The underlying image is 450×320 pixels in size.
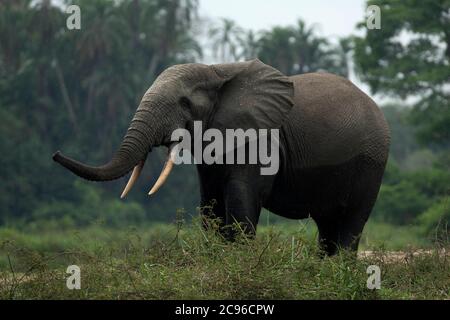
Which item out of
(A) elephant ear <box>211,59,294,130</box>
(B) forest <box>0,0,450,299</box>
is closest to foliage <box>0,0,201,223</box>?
(B) forest <box>0,0,450,299</box>

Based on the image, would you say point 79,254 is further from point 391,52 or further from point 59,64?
point 59,64

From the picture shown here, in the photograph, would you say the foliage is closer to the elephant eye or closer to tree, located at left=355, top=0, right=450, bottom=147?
tree, located at left=355, top=0, right=450, bottom=147

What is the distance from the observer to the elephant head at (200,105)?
23.4 ft

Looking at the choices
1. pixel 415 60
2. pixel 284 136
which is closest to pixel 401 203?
pixel 415 60

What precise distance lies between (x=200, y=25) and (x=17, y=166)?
1502 centimetres

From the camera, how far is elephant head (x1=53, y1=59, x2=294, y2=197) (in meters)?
7.12

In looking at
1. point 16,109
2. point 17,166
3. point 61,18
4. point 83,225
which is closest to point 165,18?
point 61,18

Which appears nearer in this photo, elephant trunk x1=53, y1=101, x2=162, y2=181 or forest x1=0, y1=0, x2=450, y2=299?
elephant trunk x1=53, y1=101, x2=162, y2=181

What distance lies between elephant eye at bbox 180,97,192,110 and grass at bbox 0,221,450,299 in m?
0.83

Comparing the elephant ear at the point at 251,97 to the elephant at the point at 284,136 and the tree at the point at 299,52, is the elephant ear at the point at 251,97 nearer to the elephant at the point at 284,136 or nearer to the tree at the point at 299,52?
the elephant at the point at 284,136

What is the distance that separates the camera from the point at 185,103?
297 inches

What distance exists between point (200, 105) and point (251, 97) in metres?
0.47

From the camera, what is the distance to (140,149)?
23.4 feet

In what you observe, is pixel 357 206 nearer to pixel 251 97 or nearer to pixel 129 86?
pixel 251 97
